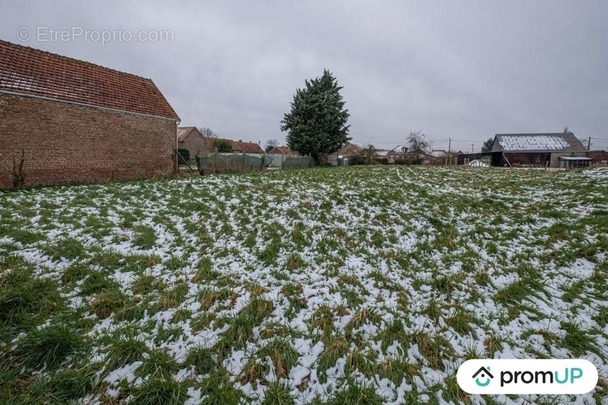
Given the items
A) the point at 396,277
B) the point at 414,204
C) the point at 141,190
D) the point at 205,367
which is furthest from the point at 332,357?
the point at 141,190

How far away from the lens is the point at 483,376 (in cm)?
276

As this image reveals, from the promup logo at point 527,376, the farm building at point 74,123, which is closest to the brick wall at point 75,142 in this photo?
the farm building at point 74,123

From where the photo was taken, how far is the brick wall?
34.7ft

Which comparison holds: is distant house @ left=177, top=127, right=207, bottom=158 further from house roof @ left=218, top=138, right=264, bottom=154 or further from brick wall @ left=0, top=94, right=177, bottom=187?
brick wall @ left=0, top=94, right=177, bottom=187

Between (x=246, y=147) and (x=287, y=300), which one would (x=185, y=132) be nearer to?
(x=246, y=147)

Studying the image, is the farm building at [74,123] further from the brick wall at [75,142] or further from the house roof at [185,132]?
the house roof at [185,132]

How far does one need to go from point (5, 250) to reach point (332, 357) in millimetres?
5847

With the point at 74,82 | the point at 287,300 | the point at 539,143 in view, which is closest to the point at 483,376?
the point at 287,300

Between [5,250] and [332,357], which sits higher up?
[5,250]

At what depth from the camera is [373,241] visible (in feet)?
18.5

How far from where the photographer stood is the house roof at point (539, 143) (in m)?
36.7

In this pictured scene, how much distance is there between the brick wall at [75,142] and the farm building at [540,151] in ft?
136

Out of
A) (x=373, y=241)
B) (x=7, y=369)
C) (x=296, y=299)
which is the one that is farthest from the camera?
(x=373, y=241)

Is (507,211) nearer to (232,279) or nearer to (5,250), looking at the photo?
(232,279)
